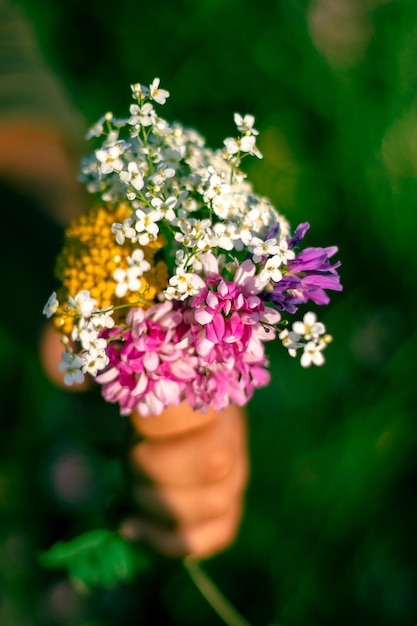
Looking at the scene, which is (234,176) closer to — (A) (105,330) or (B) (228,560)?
(A) (105,330)

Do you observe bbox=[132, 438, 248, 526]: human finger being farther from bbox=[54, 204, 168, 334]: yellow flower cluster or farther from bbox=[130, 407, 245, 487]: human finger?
bbox=[54, 204, 168, 334]: yellow flower cluster

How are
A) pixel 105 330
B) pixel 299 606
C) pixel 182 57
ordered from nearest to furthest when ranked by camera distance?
pixel 105 330 → pixel 299 606 → pixel 182 57

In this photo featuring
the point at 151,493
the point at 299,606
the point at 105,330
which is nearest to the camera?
the point at 105,330

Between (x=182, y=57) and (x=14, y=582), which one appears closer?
(x=14, y=582)

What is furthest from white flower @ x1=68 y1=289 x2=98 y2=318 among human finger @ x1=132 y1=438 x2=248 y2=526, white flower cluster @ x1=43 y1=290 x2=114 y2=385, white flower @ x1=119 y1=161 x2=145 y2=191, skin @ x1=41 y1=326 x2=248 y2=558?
human finger @ x1=132 y1=438 x2=248 y2=526

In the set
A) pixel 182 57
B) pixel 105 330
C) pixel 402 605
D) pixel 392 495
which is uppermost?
pixel 182 57

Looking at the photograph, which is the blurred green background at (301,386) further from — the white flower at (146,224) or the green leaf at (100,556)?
the white flower at (146,224)

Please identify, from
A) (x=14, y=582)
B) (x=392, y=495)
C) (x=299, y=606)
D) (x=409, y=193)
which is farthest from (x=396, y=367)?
→ (x=14, y=582)

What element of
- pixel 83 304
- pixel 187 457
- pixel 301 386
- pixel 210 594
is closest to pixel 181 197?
pixel 83 304
